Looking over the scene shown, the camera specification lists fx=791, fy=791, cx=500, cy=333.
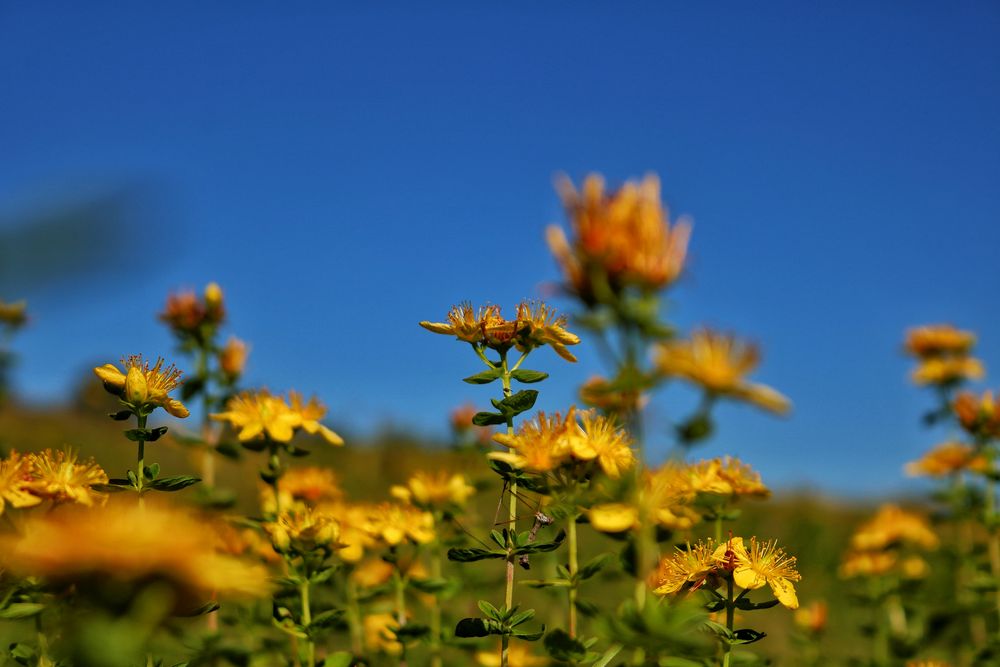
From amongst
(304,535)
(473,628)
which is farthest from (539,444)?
(304,535)

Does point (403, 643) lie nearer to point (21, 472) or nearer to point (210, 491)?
point (210, 491)

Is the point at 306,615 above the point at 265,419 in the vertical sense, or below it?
below

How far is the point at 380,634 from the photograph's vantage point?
9.52ft

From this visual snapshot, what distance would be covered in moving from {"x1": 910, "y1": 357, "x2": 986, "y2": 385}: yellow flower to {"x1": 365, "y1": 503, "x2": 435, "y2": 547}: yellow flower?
126 inches

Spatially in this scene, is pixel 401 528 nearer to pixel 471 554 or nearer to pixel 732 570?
pixel 471 554

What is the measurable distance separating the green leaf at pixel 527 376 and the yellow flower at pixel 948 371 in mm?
3304

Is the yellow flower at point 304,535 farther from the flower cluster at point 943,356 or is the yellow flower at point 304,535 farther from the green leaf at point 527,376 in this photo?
the flower cluster at point 943,356

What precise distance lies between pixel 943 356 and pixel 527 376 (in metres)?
3.49

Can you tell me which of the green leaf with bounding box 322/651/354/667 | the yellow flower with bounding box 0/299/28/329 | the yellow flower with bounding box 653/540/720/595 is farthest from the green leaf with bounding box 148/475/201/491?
the yellow flower with bounding box 0/299/28/329

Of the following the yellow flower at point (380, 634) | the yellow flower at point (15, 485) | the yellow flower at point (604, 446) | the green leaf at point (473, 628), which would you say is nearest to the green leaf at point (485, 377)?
the yellow flower at point (604, 446)

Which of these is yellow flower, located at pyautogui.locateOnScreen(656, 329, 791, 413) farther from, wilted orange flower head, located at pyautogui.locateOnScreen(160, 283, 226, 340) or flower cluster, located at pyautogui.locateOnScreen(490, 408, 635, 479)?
wilted orange flower head, located at pyautogui.locateOnScreen(160, 283, 226, 340)

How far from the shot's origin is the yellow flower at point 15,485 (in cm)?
178

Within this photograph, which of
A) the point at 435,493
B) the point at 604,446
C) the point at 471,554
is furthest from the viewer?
the point at 435,493

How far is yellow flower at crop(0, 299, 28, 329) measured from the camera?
3844 millimetres
